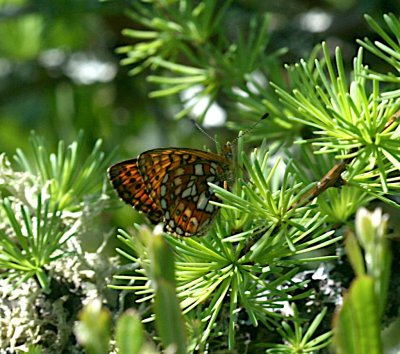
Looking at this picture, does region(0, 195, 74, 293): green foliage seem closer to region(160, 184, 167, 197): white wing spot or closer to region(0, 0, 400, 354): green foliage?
region(0, 0, 400, 354): green foliage

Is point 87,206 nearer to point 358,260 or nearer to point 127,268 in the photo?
point 127,268

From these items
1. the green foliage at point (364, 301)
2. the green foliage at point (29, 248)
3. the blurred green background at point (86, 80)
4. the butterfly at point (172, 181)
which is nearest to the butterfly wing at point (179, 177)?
the butterfly at point (172, 181)

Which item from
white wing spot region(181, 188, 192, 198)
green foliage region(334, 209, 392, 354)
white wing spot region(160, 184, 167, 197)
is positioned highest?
white wing spot region(160, 184, 167, 197)

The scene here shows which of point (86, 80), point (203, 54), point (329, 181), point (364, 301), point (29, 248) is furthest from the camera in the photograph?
point (86, 80)

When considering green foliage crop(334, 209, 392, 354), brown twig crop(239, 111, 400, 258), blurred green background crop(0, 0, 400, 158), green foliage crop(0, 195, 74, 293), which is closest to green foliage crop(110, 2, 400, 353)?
brown twig crop(239, 111, 400, 258)

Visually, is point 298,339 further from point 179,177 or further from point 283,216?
point 179,177

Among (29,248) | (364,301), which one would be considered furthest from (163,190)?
(364,301)

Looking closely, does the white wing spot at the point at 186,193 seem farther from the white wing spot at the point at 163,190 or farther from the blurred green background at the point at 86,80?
the blurred green background at the point at 86,80
